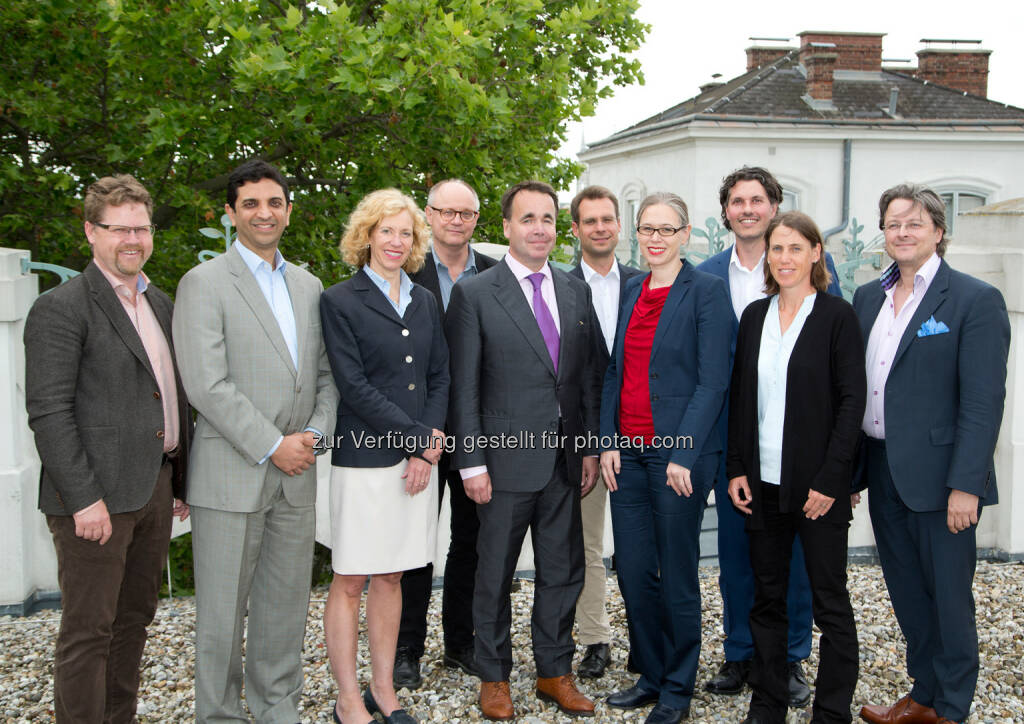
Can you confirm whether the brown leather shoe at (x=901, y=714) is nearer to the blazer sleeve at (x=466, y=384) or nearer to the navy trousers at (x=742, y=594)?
the navy trousers at (x=742, y=594)

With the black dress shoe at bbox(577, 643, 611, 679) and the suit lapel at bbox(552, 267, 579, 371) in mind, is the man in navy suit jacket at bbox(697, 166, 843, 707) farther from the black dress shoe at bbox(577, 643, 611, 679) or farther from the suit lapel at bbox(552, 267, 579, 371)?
the suit lapel at bbox(552, 267, 579, 371)

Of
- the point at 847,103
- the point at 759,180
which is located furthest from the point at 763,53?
the point at 759,180

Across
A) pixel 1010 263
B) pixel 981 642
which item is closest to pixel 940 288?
pixel 981 642

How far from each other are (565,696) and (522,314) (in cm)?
179

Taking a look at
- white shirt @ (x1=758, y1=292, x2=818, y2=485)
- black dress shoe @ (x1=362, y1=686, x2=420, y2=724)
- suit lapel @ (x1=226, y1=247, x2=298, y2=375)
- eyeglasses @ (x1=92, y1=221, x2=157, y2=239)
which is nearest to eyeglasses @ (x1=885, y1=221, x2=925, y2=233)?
white shirt @ (x1=758, y1=292, x2=818, y2=485)

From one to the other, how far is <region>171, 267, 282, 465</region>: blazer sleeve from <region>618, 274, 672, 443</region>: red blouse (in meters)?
1.58

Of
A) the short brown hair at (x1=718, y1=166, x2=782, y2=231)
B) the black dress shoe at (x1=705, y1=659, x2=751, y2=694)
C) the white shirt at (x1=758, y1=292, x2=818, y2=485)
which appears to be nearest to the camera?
the white shirt at (x1=758, y1=292, x2=818, y2=485)

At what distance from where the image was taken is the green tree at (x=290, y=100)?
602cm

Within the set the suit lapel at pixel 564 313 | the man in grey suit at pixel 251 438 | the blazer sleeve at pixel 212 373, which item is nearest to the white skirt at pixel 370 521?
the man in grey suit at pixel 251 438

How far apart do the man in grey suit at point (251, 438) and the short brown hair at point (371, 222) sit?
26cm

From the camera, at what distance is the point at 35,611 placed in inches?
200

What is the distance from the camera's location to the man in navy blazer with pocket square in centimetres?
346

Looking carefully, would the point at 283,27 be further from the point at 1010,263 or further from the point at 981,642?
the point at 981,642

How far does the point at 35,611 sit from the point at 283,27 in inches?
162
